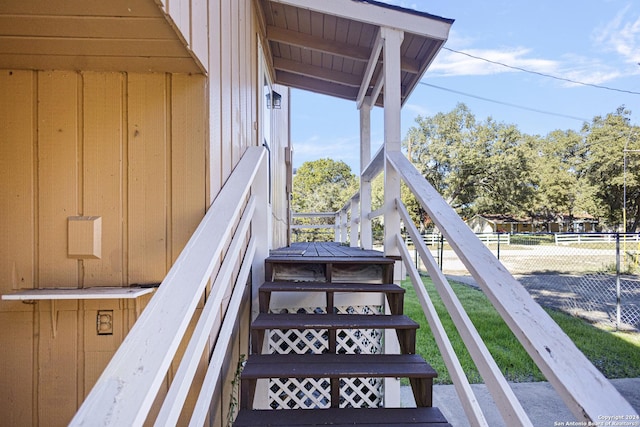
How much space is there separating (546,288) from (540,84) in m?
28.4

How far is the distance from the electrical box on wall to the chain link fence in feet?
15.6

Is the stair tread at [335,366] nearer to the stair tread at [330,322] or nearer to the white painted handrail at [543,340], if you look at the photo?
the stair tread at [330,322]

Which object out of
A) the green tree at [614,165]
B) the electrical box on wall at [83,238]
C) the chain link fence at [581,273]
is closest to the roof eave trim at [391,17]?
the electrical box on wall at [83,238]

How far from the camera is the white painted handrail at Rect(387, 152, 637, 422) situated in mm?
780

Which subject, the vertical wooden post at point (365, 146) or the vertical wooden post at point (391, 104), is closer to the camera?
the vertical wooden post at point (391, 104)

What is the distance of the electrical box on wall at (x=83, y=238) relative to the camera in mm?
1557

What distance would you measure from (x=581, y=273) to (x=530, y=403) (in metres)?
8.27

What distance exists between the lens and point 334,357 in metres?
1.88

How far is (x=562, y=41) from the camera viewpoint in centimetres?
2461

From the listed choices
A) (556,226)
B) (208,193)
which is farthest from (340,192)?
(208,193)

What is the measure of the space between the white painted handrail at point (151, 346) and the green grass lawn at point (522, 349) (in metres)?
3.73

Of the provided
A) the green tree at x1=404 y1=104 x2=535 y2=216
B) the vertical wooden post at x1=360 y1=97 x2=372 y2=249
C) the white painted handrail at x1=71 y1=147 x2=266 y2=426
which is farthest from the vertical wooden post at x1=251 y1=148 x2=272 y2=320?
the green tree at x1=404 y1=104 x2=535 y2=216

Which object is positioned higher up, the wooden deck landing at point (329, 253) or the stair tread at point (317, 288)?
the wooden deck landing at point (329, 253)

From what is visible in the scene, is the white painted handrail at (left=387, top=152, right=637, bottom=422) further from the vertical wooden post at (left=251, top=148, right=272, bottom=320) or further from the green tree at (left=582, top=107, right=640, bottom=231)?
the green tree at (left=582, top=107, right=640, bottom=231)
